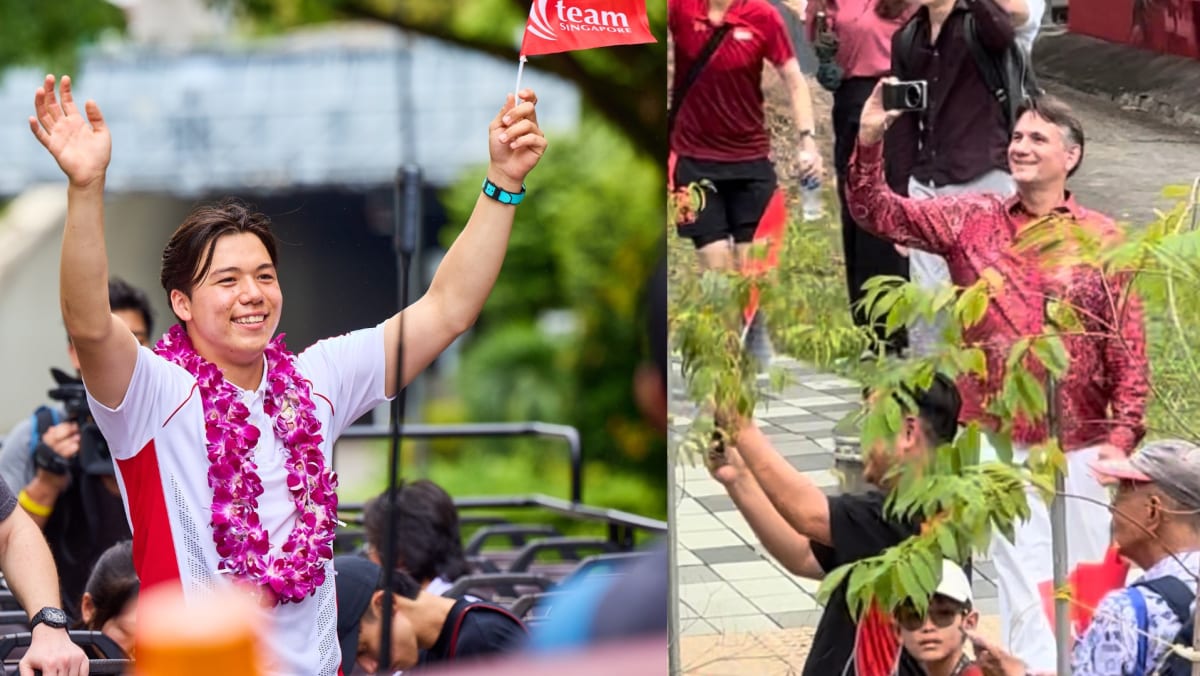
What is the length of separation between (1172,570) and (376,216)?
6.87m

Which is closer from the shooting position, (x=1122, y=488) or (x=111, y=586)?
(x=1122, y=488)

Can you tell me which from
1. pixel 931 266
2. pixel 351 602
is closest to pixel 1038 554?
pixel 931 266

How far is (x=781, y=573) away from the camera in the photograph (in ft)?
11.9

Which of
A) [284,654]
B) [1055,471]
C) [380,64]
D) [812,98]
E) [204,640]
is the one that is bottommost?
[284,654]

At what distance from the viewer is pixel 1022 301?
354 cm

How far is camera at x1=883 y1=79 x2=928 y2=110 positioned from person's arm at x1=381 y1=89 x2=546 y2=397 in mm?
770

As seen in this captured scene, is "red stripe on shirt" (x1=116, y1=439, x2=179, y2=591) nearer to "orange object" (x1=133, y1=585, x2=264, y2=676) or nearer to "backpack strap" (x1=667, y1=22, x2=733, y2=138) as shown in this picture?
"backpack strap" (x1=667, y1=22, x2=733, y2=138)

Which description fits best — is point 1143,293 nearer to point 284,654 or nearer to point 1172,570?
point 1172,570

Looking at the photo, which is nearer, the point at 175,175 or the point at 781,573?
Answer: the point at 781,573

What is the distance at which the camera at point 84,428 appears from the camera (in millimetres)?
5148

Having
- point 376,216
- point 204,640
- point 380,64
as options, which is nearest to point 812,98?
point 204,640

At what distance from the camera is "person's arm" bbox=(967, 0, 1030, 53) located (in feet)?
11.5

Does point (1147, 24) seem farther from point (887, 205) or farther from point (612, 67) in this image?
point (612, 67)

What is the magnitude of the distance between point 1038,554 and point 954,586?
0.19 metres
